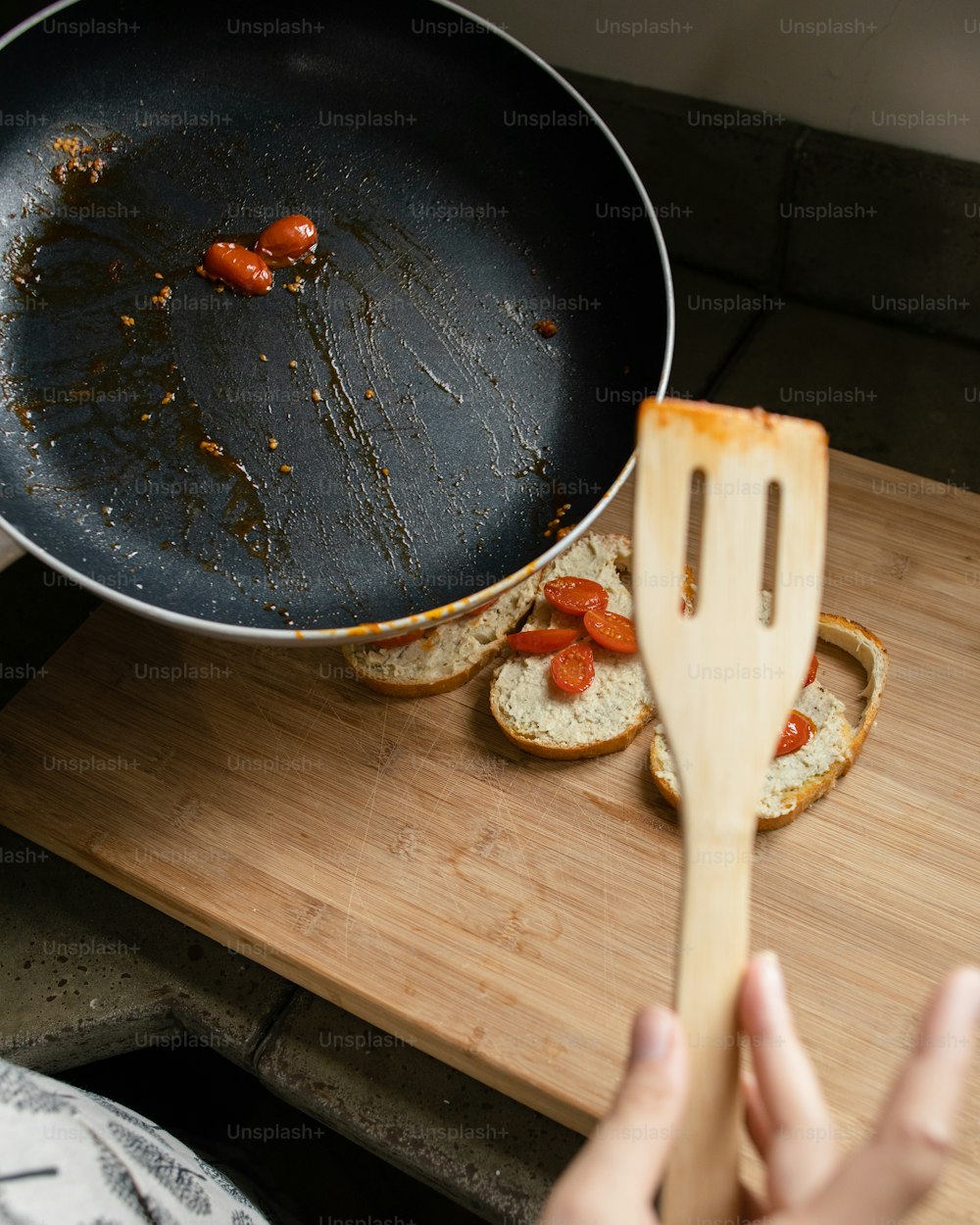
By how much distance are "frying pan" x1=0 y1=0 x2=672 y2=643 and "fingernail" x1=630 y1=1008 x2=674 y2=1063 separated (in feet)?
2.14

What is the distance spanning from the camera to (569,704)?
1.86 metres

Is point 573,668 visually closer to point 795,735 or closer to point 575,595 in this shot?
point 575,595

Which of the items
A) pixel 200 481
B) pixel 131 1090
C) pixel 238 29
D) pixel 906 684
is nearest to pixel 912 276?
pixel 906 684

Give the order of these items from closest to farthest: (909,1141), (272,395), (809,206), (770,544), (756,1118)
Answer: (909,1141) → (756,1118) → (272,395) → (770,544) → (809,206)

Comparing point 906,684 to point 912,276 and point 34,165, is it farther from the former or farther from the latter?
point 34,165

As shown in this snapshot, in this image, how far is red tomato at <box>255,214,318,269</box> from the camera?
5.80 feet

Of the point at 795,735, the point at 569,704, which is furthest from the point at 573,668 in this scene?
the point at 795,735

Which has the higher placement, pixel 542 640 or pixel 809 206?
pixel 809 206

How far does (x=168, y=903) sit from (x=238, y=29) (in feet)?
4.78

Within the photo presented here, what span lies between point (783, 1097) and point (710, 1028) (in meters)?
0.09

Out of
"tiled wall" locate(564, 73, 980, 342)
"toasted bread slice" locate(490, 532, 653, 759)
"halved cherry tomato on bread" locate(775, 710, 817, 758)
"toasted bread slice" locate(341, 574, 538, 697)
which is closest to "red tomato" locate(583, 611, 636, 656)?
"toasted bread slice" locate(490, 532, 653, 759)

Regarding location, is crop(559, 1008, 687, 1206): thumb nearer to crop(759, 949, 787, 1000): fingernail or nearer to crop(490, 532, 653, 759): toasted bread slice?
crop(759, 949, 787, 1000): fingernail

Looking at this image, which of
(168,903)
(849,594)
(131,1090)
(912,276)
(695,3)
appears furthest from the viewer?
(912,276)

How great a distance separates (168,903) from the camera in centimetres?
180
